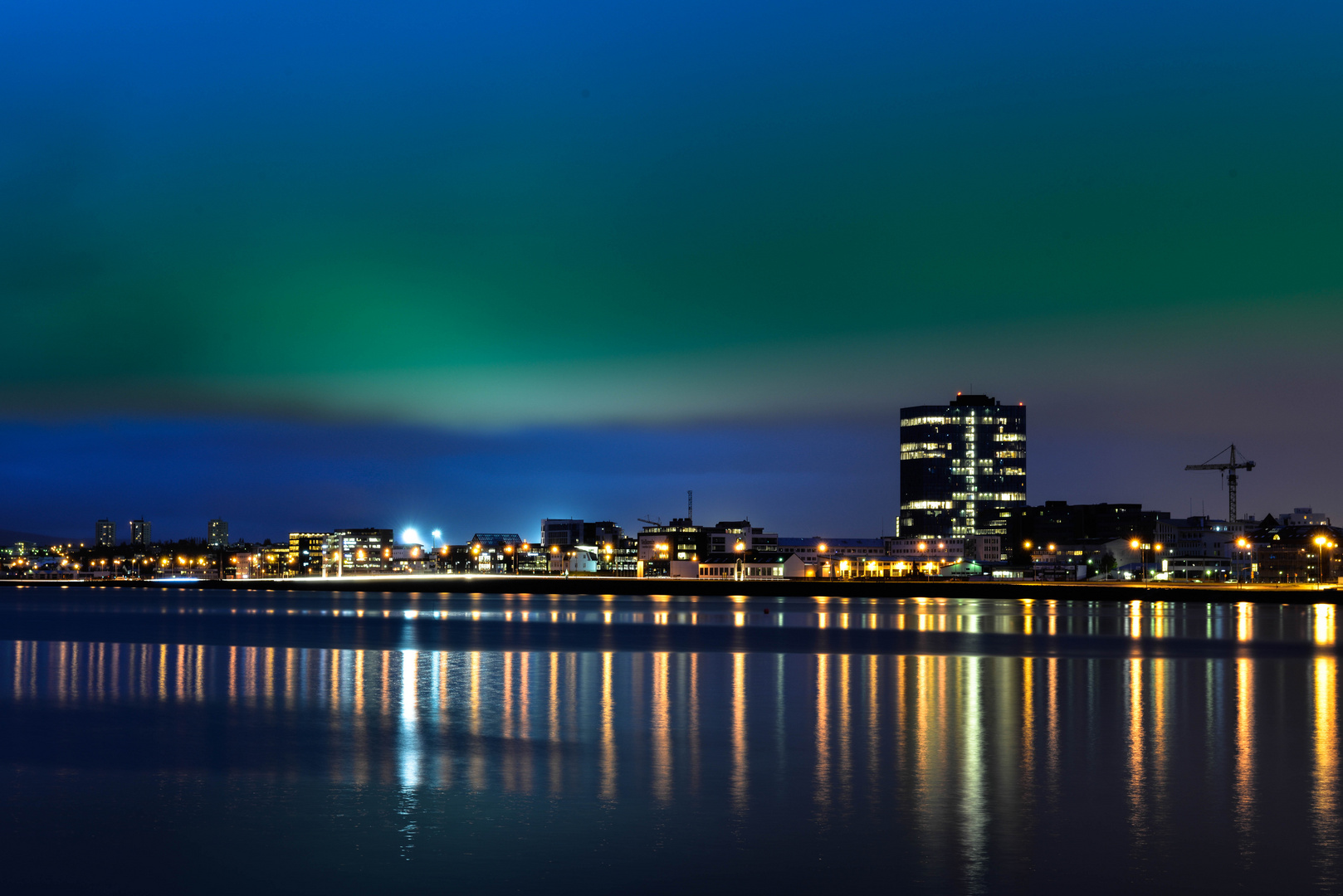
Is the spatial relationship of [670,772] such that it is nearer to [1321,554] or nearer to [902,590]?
[902,590]

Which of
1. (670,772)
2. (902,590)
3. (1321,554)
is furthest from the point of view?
(1321,554)

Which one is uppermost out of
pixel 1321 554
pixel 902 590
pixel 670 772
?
pixel 670 772

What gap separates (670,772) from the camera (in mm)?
22562

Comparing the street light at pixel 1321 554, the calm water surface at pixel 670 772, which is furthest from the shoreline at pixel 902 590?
the calm water surface at pixel 670 772

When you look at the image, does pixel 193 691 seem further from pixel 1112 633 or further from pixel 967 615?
pixel 967 615

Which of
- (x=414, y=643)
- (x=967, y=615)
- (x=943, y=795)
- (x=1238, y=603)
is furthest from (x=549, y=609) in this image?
(x=943, y=795)

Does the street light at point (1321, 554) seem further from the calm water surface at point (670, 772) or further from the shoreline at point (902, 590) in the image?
the calm water surface at point (670, 772)

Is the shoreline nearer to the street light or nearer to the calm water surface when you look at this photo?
the street light

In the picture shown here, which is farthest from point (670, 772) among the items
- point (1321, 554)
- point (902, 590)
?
point (1321, 554)

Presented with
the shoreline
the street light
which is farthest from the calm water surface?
the street light

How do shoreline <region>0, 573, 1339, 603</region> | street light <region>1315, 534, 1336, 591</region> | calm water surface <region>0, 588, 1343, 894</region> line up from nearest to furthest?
calm water surface <region>0, 588, 1343, 894</region> < shoreline <region>0, 573, 1339, 603</region> < street light <region>1315, 534, 1336, 591</region>

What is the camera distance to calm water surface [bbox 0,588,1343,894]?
1554 centimetres

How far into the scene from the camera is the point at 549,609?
11300 cm

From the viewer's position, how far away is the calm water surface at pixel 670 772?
1554 centimetres
